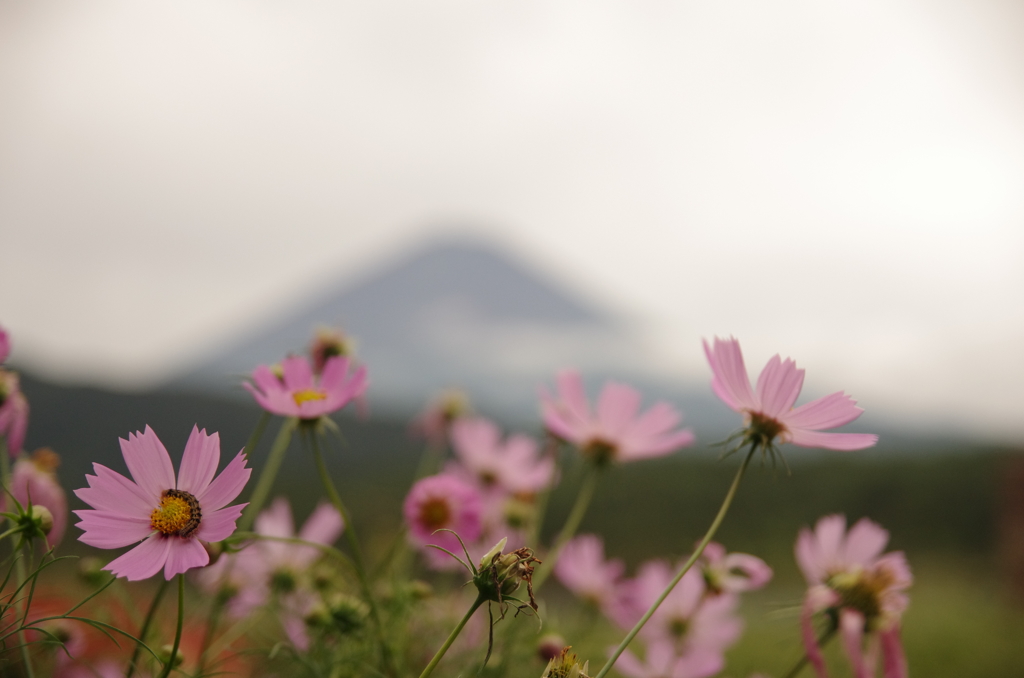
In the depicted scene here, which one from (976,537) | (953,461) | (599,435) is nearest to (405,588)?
(599,435)

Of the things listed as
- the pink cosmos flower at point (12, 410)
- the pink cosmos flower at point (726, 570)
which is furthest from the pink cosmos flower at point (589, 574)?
the pink cosmos flower at point (12, 410)

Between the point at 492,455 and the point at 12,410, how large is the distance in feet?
1.51

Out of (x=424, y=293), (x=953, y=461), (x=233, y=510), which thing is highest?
(x=233, y=510)

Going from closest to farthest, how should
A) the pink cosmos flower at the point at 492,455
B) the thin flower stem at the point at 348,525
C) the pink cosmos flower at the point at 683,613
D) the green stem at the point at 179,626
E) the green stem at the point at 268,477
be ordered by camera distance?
the green stem at the point at 179,626, the thin flower stem at the point at 348,525, the green stem at the point at 268,477, the pink cosmos flower at the point at 683,613, the pink cosmos flower at the point at 492,455

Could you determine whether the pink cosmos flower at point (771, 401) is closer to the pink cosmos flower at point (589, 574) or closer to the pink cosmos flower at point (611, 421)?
the pink cosmos flower at point (611, 421)

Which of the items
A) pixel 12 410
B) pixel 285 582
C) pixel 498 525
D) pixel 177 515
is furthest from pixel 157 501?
pixel 498 525

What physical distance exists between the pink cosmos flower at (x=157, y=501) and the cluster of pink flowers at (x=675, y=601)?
1.16ft

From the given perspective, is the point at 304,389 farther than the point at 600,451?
No

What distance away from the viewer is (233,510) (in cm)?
28

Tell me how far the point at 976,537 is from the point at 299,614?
4852 millimetres

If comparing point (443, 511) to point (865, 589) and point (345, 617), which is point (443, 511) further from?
point (865, 589)

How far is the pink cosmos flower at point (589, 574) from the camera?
2.16 ft

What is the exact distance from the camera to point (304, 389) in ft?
1.39

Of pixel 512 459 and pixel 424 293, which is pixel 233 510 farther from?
pixel 424 293
